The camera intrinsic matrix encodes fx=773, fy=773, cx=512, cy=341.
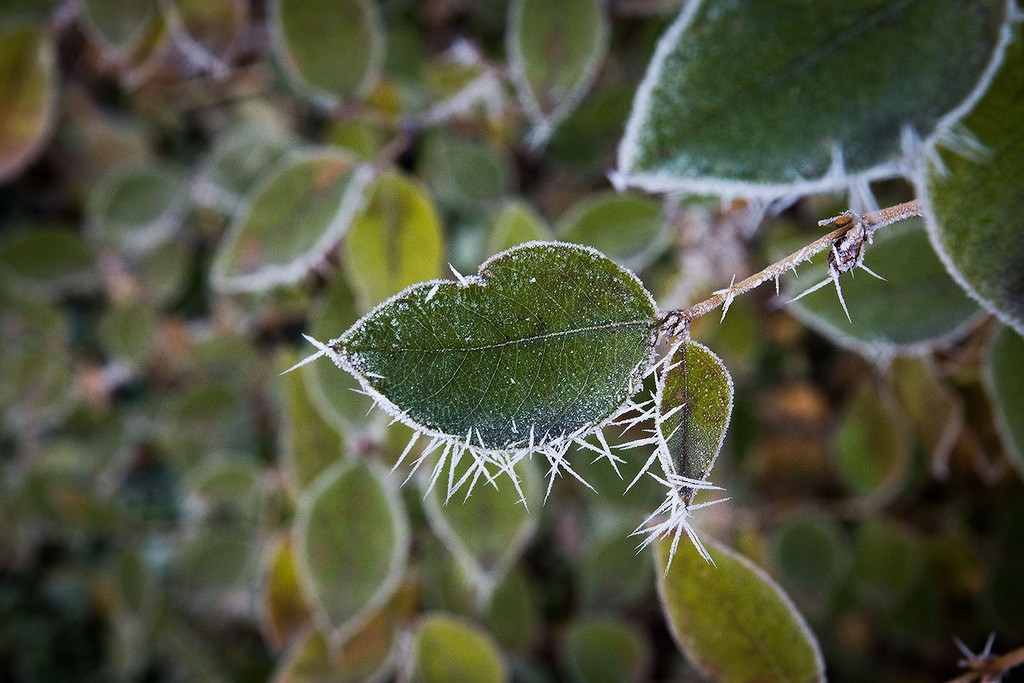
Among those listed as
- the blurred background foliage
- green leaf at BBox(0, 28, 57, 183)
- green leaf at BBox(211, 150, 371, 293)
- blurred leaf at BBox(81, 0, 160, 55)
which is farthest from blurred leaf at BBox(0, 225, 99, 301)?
green leaf at BBox(211, 150, 371, 293)

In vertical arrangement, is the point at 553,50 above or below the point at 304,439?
above

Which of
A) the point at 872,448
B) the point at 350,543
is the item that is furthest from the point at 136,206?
the point at 872,448

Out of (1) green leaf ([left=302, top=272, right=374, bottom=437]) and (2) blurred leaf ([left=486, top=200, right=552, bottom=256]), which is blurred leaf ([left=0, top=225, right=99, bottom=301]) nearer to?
(1) green leaf ([left=302, top=272, right=374, bottom=437])

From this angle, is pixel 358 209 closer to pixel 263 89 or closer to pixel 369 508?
pixel 369 508

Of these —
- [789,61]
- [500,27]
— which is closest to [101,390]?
[500,27]

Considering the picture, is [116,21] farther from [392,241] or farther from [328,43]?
[392,241]

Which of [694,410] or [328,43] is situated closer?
[694,410]

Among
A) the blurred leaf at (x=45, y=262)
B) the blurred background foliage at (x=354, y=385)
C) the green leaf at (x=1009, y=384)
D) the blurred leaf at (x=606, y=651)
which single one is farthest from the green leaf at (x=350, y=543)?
the blurred leaf at (x=45, y=262)
